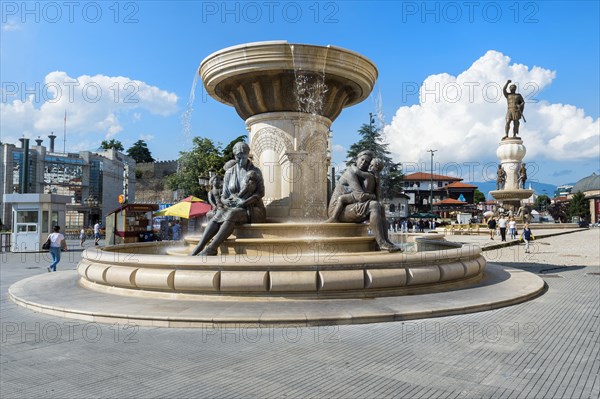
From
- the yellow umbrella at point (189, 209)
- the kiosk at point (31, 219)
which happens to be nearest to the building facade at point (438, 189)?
the yellow umbrella at point (189, 209)

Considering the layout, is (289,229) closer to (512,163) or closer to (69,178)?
(512,163)

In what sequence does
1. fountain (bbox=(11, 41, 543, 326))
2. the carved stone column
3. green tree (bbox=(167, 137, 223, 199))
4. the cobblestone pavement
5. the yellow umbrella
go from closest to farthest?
1. the cobblestone pavement
2. fountain (bbox=(11, 41, 543, 326))
3. the carved stone column
4. the yellow umbrella
5. green tree (bbox=(167, 137, 223, 199))

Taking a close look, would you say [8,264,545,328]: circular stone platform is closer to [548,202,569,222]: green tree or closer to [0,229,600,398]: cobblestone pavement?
[0,229,600,398]: cobblestone pavement

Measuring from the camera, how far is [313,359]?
13.9 feet

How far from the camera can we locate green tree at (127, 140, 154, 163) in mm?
109000

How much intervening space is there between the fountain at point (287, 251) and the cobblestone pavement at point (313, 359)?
1.46 ft

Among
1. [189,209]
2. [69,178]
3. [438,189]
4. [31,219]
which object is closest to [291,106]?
[189,209]

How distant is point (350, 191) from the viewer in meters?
8.80

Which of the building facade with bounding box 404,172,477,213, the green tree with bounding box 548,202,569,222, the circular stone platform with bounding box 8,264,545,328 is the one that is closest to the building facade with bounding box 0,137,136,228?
the circular stone platform with bounding box 8,264,545,328

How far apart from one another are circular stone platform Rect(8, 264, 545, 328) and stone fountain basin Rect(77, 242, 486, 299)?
0.49 feet

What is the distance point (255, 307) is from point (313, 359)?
1.90 m

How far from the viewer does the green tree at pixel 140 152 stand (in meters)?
109

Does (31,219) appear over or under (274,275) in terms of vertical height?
over

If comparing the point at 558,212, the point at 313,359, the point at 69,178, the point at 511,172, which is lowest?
the point at 313,359
